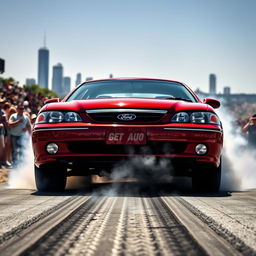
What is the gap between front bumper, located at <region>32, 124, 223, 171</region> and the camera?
6398 mm

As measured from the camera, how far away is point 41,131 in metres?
6.65

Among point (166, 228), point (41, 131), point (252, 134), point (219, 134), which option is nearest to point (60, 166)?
point (41, 131)

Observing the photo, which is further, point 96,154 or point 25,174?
point 25,174

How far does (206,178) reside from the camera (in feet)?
22.4

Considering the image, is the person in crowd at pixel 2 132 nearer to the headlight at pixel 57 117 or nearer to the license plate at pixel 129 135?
the headlight at pixel 57 117

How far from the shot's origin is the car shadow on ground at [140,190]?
6600 mm

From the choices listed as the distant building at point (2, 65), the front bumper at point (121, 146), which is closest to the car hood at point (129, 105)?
the front bumper at point (121, 146)

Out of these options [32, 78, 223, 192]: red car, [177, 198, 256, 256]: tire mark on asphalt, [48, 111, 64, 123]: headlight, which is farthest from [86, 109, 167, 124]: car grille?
[177, 198, 256, 256]: tire mark on asphalt

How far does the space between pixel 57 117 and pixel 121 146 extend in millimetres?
813

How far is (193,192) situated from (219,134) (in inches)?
30.6

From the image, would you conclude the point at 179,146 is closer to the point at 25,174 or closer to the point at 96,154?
the point at 96,154

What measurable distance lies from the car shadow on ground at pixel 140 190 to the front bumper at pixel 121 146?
0.38 meters

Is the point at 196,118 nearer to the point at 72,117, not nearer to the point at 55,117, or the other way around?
the point at 72,117

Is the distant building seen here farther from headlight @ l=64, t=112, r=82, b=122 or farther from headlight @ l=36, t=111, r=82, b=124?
headlight @ l=64, t=112, r=82, b=122
